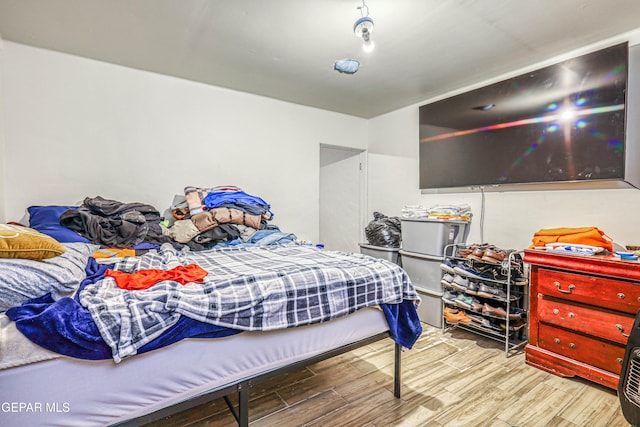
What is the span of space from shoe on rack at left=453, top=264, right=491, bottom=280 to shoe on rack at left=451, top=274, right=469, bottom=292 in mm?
64

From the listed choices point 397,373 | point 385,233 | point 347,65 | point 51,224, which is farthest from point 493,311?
point 51,224

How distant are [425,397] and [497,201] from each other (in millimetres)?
1912

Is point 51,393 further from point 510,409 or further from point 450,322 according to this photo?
point 450,322

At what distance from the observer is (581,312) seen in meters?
2.03

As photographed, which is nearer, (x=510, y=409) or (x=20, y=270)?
(x=20, y=270)

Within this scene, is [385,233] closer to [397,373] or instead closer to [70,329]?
[397,373]

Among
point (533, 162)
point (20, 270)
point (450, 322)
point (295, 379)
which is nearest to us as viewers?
point (20, 270)

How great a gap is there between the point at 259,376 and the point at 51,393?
73 centimetres

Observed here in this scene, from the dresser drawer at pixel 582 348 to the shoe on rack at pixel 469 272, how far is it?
510 millimetres

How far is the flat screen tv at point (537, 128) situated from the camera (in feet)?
7.14

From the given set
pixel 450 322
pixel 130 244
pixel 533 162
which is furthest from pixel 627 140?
pixel 130 244

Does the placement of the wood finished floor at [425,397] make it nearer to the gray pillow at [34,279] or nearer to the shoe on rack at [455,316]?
the shoe on rack at [455,316]

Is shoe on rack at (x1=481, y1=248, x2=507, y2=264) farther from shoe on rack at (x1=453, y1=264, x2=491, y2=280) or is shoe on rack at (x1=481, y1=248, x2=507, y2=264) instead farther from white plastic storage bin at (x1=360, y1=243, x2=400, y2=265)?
white plastic storage bin at (x1=360, y1=243, x2=400, y2=265)

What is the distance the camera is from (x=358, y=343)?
172 centimetres
